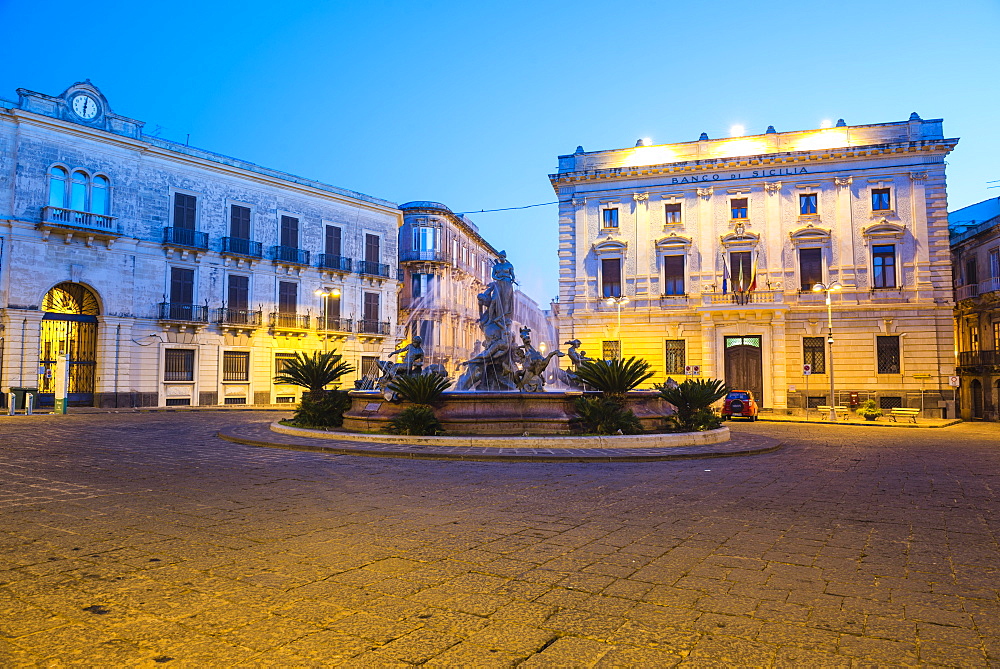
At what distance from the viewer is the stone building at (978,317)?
31250 mm

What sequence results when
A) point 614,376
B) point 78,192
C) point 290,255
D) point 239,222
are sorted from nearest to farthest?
point 614,376 → point 78,192 → point 239,222 → point 290,255

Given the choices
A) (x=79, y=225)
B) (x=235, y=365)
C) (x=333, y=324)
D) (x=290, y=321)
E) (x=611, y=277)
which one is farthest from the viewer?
(x=333, y=324)

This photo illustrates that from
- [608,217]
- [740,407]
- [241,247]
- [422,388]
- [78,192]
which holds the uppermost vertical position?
[608,217]

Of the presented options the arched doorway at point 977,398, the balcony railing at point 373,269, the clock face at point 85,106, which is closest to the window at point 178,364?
the clock face at point 85,106

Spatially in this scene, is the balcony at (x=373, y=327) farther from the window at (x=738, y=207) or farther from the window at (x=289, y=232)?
the window at (x=738, y=207)

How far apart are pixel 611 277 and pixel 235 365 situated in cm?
1917

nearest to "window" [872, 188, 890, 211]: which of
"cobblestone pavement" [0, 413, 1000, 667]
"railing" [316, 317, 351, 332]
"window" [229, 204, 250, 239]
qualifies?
"cobblestone pavement" [0, 413, 1000, 667]

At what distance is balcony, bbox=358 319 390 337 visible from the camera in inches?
1483

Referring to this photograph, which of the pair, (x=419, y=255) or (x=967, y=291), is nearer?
(x=967, y=291)

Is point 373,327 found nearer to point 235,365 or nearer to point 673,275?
point 235,365

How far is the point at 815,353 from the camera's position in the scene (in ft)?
100

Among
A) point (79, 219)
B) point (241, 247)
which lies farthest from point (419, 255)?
point (79, 219)

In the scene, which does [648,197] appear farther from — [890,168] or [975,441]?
[975,441]

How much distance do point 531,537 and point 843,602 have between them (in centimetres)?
236
